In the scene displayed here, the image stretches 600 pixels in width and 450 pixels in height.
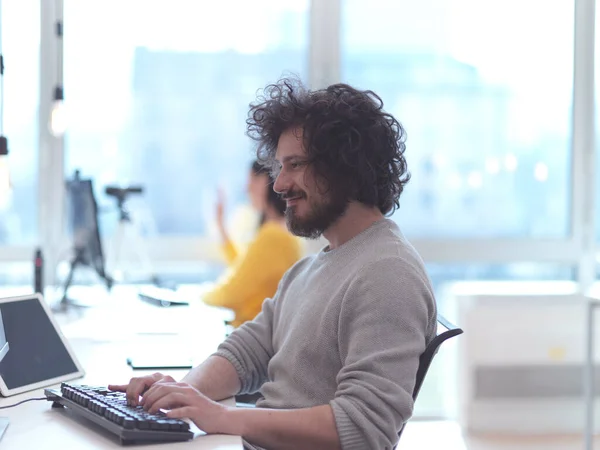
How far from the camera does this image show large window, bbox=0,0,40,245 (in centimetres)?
373

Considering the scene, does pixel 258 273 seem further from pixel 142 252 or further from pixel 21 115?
pixel 21 115

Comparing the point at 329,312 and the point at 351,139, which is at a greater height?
the point at 351,139

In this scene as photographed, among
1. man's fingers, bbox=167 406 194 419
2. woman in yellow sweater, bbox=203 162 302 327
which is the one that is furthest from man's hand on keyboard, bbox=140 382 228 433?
woman in yellow sweater, bbox=203 162 302 327

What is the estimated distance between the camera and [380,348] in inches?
55.8

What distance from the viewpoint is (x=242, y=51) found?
12.7ft

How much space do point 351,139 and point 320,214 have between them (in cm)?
18

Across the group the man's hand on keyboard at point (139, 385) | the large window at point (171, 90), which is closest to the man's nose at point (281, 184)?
the man's hand on keyboard at point (139, 385)

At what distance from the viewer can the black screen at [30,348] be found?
170 centimetres

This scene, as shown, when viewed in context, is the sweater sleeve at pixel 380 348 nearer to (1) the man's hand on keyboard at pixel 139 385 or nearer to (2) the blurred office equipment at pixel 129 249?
(1) the man's hand on keyboard at pixel 139 385

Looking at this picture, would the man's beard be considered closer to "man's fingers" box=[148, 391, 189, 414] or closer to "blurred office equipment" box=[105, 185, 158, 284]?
"man's fingers" box=[148, 391, 189, 414]

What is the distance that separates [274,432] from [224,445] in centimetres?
12

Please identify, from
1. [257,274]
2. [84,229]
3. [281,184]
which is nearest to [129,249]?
[84,229]

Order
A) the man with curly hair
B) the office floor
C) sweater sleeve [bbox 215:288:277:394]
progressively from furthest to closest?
the office floor → sweater sleeve [bbox 215:288:277:394] → the man with curly hair

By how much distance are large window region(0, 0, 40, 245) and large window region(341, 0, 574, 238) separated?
1542 millimetres
